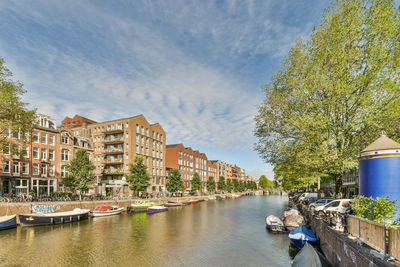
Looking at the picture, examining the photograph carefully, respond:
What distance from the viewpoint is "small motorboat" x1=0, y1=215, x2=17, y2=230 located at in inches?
1080

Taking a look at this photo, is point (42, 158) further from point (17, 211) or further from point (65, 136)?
point (17, 211)

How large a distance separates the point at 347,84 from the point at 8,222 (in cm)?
3651

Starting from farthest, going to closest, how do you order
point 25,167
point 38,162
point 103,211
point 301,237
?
point 38,162, point 25,167, point 103,211, point 301,237

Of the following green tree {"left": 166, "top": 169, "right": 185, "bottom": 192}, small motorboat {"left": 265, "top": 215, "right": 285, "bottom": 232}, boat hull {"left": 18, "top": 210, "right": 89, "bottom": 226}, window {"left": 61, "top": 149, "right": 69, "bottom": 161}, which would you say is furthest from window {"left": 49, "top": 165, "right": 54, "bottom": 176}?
small motorboat {"left": 265, "top": 215, "right": 285, "bottom": 232}

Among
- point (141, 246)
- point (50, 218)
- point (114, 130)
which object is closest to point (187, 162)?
point (114, 130)

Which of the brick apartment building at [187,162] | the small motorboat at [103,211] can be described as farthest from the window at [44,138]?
the brick apartment building at [187,162]

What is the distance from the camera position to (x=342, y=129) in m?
22.0

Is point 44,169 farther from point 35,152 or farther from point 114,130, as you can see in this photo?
point 114,130

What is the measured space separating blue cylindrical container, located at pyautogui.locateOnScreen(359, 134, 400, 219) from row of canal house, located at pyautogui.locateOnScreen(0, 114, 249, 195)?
112 ft

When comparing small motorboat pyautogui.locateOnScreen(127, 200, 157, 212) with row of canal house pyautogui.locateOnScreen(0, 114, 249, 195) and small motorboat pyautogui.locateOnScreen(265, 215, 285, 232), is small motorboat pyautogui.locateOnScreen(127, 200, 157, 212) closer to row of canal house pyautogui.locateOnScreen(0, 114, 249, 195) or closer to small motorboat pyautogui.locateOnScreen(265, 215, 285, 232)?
row of canal house pyautogui.locateOnScreen(0, 114, 249, 195)

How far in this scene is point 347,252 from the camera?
11453 mm

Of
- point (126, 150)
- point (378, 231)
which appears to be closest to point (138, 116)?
point (126, 150)

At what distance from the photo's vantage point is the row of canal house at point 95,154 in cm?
4250

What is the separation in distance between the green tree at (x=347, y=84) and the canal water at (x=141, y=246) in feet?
28.9
